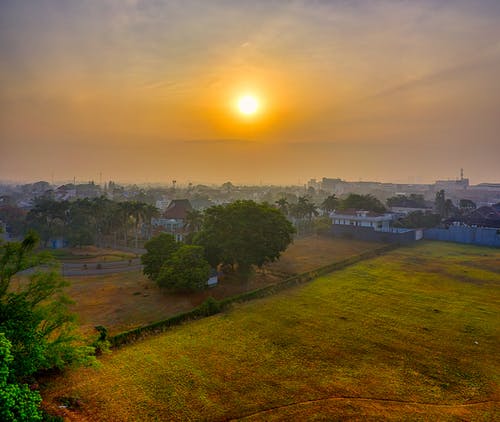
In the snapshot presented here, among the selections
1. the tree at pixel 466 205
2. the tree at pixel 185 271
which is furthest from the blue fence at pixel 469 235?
the tree at pixel 185 271

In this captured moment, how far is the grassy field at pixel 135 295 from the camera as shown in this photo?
100 ft

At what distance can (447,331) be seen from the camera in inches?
1073

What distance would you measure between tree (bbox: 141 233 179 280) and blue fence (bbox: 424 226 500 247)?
189ft

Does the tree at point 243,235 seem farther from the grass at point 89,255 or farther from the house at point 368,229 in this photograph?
the house at point 368,229

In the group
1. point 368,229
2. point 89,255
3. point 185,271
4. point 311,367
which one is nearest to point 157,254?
point 185,271

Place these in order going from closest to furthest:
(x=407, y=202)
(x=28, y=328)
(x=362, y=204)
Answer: (x=28, y=328), (x=362, y=204), (x=407, y=202)

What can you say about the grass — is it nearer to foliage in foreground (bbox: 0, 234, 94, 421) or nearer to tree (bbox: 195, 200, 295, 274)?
tree (bbox: 195, 200, 295, 274)

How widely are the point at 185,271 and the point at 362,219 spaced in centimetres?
5165

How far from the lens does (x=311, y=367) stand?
858 inches

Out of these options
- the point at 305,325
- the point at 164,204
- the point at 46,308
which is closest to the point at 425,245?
the point at 305,325

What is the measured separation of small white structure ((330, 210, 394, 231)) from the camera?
75.2m

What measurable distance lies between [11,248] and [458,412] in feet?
83.2

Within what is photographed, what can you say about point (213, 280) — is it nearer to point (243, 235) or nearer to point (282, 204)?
point (243, 235)

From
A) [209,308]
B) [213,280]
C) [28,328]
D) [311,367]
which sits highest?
[28,328]
